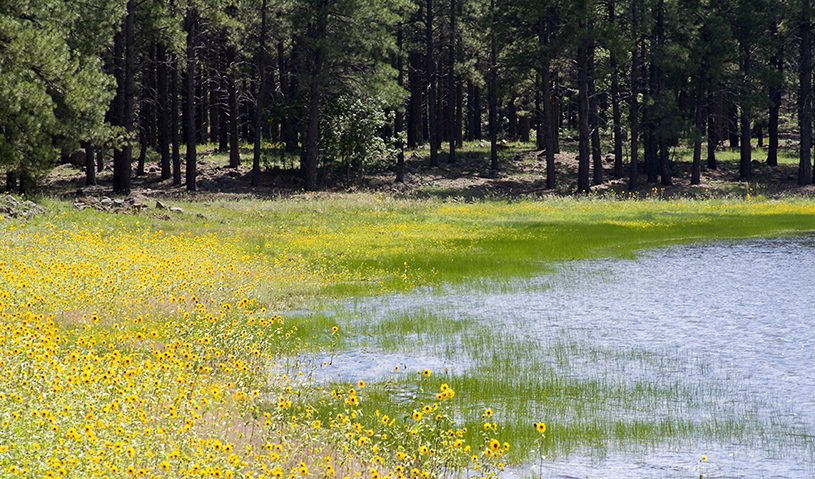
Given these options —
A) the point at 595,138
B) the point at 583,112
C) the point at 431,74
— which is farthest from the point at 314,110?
the point at 595,138

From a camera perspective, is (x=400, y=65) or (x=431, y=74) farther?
(x=400, y=65)

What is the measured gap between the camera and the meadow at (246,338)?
506 centimetres

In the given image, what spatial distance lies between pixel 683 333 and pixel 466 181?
108 ft

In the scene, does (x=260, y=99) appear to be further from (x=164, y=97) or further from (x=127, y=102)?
(x=127, y=102)

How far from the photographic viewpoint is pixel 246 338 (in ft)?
28.0

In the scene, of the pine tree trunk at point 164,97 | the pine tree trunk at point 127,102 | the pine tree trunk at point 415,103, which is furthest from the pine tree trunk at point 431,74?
the pine tree trunk at point 127,102

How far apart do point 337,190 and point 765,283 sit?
26.4 m

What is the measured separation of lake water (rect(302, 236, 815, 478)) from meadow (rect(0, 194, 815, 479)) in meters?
0.76

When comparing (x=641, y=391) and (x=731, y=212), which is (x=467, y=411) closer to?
(x=641, y=391)

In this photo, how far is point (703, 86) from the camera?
139 feet

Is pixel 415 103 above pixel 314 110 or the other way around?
above

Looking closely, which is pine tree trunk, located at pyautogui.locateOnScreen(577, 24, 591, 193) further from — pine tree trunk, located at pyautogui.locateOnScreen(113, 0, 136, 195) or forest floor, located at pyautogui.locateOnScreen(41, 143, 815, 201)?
pine tree trunk, located at pyautogui.locateOnScreen(113, 0, 136, 195)

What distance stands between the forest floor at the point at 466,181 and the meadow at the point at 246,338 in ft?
31.9

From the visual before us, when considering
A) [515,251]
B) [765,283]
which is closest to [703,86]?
[515,251]
